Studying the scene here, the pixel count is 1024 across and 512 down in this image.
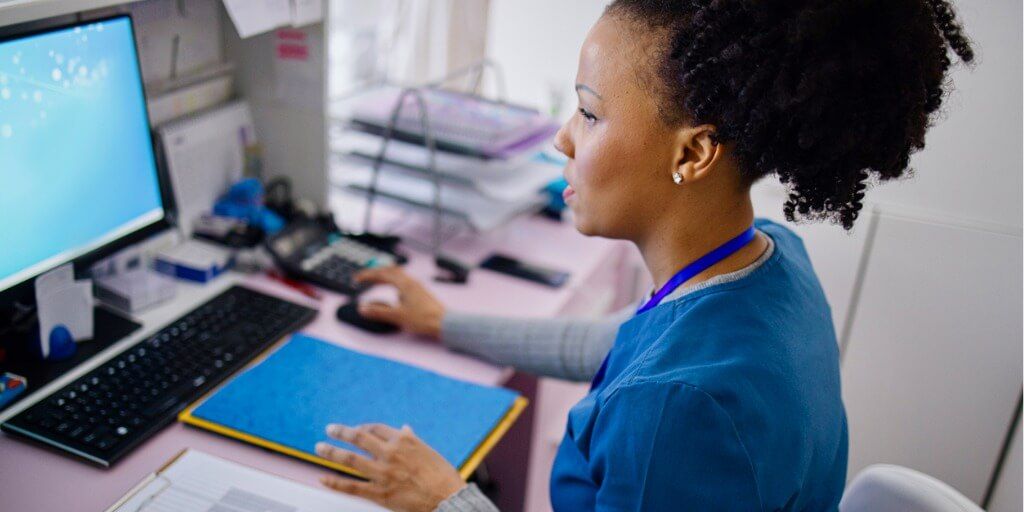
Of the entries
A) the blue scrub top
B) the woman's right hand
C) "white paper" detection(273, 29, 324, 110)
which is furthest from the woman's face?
"white paper" detection(273, 29, 324, 110)

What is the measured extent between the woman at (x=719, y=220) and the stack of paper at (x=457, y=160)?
2.00ft

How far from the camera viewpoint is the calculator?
151 centimetres

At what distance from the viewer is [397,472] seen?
3.30ft

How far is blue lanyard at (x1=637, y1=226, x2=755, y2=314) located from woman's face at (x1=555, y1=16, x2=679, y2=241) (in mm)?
66

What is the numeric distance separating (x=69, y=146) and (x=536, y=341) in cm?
72

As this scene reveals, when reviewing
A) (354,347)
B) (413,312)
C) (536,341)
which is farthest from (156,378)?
(536,341)

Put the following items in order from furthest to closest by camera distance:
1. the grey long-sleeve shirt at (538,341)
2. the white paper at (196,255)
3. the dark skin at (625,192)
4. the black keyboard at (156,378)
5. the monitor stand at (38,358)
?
the white paper at (196,255) < the grey long-sleeve shirt at (538,341) < the monitor stand at (38,358) < the black keyboard at (156,378) < the dark skin at (625,192)

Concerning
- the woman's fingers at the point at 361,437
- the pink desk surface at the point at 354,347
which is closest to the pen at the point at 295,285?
the pink desk surface at the point at 354,347

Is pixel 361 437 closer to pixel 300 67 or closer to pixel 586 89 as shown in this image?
pixel 586 89

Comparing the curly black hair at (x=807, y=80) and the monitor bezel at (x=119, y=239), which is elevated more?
the curly black hair at (x=807, y=80)

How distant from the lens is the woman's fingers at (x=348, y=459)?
1.01 m

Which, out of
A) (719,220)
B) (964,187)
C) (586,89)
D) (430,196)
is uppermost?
(586,89)

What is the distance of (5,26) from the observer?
3.54ft

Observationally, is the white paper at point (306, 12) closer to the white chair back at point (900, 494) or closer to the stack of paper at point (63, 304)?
the stack of paper at point (63, 304)
